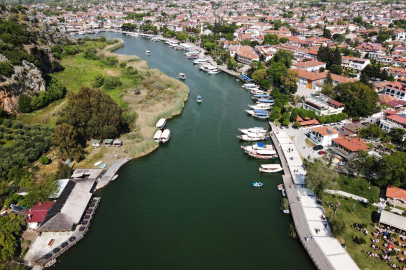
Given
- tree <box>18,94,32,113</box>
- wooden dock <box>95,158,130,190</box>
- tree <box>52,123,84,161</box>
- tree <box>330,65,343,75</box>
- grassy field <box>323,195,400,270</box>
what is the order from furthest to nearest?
1. tree <box>330,65,343,75</box>
2. tree <box>18,94,32,113</box>
3. tree <box>52,123,84,161</box>
4. wooden dock <box>95,158,130,190</box>
5. grassy field <box>323,195,400,270</box>

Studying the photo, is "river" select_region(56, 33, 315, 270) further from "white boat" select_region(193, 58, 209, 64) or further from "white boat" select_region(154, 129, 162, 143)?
"white boat" select_region(193, 58, 209, 64)

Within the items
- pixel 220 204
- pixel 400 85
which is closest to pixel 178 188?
pixel 220 204

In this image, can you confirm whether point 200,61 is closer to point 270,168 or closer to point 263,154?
point 263,154

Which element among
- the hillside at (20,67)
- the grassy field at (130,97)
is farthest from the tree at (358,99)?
the hillside at (20,67)

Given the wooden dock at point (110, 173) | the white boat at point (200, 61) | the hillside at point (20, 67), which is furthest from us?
the white boat at point (200, 61)

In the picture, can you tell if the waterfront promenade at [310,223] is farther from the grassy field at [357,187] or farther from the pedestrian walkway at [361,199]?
the grassy field at [357,187]

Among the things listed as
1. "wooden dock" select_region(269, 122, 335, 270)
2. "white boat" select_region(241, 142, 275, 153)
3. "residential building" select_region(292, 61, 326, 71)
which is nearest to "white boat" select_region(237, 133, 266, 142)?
"white boat" select_region(241, 142, 275, 153)
